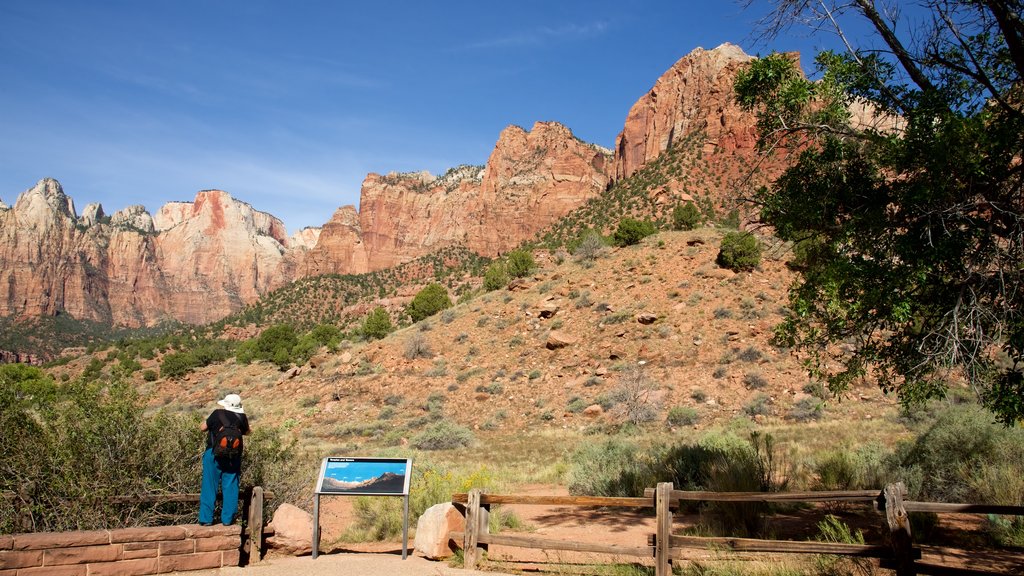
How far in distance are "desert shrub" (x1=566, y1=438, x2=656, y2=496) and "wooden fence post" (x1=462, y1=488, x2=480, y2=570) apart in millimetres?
4569

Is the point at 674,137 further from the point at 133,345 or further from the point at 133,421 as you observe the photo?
the point at 133,421

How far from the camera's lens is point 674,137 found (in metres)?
88.5

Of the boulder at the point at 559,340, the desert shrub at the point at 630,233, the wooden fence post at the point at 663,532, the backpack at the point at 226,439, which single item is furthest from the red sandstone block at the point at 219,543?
the desert shrub at the point at 630,233

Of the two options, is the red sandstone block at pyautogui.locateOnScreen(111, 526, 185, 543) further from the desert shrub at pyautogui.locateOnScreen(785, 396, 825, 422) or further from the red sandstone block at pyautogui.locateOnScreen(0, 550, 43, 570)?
the desert shrub at pyautogui.locateOnScreen(785, 396, 825, 422)

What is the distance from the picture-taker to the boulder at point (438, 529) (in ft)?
28.3

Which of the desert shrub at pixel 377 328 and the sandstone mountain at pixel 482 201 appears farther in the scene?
the sandstone mountain at pixel 482 201

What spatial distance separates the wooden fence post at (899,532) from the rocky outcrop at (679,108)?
70143mm

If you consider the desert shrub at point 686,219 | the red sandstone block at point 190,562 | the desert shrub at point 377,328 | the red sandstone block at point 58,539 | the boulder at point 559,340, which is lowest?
the red sandstone block at point 190,562

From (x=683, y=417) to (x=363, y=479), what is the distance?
15093 mm

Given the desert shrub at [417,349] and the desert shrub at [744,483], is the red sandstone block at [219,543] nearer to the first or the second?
the desert shrub at [744,483]

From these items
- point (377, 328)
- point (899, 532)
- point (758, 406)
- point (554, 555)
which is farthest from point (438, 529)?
point (377, 328)

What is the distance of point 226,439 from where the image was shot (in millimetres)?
7258

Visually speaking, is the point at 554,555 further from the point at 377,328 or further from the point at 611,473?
the point at 377,328

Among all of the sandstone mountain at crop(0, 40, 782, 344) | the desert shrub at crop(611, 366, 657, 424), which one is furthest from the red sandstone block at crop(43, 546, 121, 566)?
the sandstone mountain at crop(0, 40, 782, 344)
